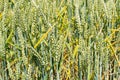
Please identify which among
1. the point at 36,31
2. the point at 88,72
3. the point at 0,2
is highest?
the point at 0,2

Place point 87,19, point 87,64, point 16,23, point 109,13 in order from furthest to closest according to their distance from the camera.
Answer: point 87,19
point 109,13
point 16,23
point 87,64

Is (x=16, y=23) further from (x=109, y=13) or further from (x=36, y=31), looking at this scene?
(x=109, y=13)

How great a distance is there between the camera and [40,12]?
93 cm

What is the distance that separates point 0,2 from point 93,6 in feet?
1.07

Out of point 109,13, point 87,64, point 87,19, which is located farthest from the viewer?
point 87,19

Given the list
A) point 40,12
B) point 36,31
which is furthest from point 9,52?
point 40,12

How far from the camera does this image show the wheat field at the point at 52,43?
33.3 inches

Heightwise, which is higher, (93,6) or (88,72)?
(93,6)

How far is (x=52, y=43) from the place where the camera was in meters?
0.81

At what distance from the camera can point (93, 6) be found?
113 centimetres

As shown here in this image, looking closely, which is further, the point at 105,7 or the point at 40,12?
the point at 105,7

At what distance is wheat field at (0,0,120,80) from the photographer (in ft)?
2.77

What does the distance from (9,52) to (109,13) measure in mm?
378

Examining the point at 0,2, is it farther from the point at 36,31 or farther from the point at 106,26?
the point at 106,26
